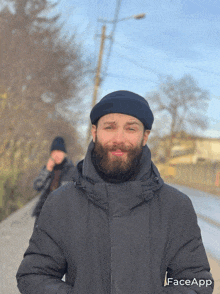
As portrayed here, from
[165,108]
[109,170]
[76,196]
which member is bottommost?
[76,196]

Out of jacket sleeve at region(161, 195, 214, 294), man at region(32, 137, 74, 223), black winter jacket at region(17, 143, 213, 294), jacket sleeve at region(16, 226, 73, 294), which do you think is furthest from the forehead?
man at region(32, 137, 74, 223)

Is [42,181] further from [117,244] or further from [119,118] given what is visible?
[117,244]

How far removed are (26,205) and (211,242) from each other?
5.36 meters

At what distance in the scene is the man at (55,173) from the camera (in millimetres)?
5145

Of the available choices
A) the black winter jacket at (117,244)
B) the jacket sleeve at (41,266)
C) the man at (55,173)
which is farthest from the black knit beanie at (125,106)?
the man at (55,173)

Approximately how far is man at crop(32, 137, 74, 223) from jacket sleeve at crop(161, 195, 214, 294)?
3.40 meters

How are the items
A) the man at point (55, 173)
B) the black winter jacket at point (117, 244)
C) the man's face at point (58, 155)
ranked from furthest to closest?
the man's face at point (58, 155), the man at point (55, 173), the black winter jacket at point (117, 244)

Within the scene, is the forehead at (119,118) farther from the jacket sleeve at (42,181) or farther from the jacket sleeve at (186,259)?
the jacket sleeve at (42,181)

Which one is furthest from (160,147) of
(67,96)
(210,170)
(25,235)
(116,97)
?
(116,97)

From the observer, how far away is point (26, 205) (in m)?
10.9

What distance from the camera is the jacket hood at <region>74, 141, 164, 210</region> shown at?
1665 millimetres

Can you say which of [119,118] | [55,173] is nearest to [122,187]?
[119,118]

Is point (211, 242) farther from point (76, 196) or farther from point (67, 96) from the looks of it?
point (67, 96)

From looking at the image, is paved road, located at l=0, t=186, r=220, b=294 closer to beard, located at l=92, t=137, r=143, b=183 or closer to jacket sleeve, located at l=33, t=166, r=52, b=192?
jacket sleeve, located at l=33, t=166, r=52, b=192
